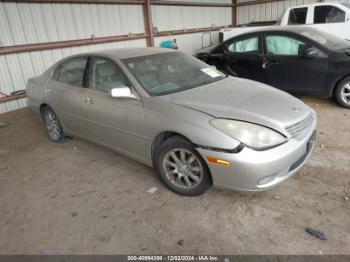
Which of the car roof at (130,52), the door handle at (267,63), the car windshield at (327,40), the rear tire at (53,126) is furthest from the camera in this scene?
the door handle at (267,63)

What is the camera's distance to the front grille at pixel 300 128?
2.42 m

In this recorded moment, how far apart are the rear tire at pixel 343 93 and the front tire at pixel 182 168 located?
350 cm

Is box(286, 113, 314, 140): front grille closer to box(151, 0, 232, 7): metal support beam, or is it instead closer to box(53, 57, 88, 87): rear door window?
box(53, 57, 88, 87): rear door window

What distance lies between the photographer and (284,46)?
513 cm

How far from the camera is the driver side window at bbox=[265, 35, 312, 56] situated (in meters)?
4.91

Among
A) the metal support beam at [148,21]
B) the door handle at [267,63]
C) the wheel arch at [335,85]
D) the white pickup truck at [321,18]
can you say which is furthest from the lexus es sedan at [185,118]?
the metal support beam at [148,21]

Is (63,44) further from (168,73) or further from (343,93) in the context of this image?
(343,93)

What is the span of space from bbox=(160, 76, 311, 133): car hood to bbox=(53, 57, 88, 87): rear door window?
56.0 inches

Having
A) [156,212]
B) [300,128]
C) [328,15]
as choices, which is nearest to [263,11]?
[328,15]

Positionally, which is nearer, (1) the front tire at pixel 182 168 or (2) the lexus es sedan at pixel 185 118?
(2) the lexus es sedan at pixel 185 118

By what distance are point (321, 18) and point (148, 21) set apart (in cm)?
553

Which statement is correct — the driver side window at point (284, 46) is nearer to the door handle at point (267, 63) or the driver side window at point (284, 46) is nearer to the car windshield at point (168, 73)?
the door handle at point (267, 63)

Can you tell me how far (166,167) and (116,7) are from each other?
7210 mm

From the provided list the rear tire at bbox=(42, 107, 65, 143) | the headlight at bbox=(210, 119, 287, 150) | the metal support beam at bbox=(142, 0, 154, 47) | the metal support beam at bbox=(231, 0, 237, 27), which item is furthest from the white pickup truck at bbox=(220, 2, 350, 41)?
the headlight at bbox=(210, 119, 287, 150)
